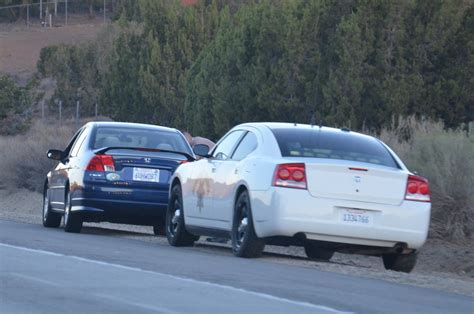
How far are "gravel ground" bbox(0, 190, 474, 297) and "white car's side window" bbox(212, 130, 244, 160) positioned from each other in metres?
1.22

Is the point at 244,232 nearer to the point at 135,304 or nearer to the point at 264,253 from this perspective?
the point at 264,253

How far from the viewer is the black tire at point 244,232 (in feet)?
44.1

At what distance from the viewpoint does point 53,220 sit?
19.1m

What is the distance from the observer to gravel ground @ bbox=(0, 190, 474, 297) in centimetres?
1251

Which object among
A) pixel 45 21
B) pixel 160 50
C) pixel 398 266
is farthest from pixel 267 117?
pixel 45 21

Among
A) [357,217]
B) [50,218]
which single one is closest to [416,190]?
[357,217]

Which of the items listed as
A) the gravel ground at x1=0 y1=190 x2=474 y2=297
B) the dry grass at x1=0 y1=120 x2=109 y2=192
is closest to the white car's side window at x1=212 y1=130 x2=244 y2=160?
the gravel ground at x1=0 y1=190 x2=474 y2=297

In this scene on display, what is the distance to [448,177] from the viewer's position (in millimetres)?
19047

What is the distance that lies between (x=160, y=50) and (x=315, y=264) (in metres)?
37.7

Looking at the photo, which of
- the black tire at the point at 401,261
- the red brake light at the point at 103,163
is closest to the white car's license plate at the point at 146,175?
the red brake light at the point at 103,163

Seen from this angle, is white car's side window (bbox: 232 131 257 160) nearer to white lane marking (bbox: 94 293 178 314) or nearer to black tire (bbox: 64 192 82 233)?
black tire (bbox: 64 192 82 233)

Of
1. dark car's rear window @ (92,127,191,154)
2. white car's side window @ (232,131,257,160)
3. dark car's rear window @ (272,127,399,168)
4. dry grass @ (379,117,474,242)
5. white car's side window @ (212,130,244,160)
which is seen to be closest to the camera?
dark car's rear window @ (272,127,399,168)

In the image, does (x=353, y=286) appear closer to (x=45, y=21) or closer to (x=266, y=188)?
(x=266, y=188)

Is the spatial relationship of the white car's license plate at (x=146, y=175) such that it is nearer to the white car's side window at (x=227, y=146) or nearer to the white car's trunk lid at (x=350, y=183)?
the white car's side window at (x=227, y=146)
